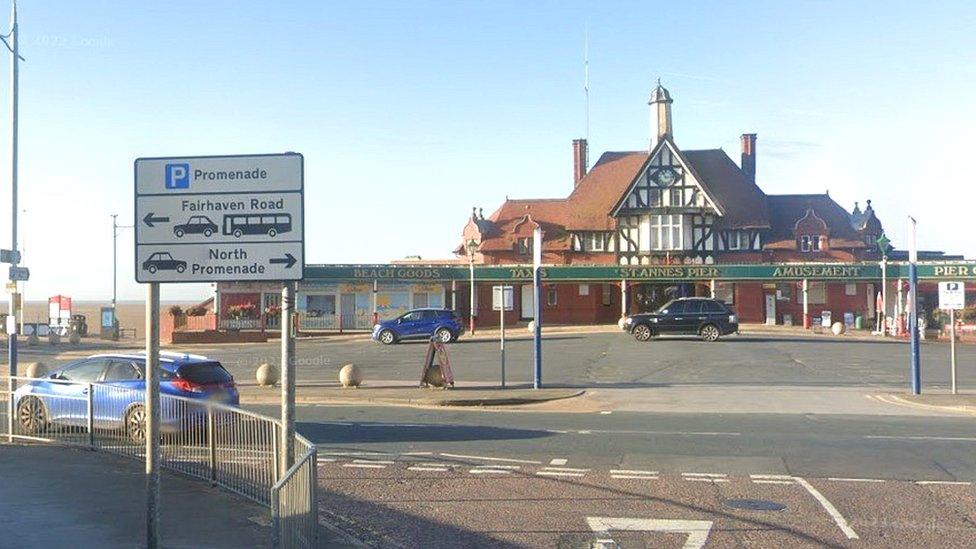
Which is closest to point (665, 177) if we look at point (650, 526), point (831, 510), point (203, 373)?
point (203, 373)

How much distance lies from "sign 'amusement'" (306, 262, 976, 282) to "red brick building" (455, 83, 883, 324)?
1.63 m

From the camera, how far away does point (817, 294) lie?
54.4 meters

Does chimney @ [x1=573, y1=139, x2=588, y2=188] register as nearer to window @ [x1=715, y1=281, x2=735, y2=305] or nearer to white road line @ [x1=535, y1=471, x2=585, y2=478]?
window @ [x1=715, y1=281, x2=735, y2=305]

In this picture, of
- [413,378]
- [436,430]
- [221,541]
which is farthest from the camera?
[413,378]

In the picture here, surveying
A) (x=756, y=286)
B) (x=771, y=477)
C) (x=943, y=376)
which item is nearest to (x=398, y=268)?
(x=756, y=286)

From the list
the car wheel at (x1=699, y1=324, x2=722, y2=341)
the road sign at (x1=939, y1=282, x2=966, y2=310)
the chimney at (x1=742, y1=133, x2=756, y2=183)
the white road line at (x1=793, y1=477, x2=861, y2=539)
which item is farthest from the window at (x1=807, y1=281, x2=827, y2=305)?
the white road line at (x1=793, y1=477, x2=861, y2=539)

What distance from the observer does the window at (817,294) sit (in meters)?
54.2

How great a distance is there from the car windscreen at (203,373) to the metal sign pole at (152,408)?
852cm

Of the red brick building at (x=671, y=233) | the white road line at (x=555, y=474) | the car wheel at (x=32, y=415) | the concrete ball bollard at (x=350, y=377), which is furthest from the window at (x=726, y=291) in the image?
the car wheel at (x=32, y=415)

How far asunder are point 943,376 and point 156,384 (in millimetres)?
26377

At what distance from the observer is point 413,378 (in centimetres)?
2659

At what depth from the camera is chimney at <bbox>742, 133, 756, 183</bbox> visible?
6419 centimetres

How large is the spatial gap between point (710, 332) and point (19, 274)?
27127 millimetres

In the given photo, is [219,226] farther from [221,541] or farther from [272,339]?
[272,339]
